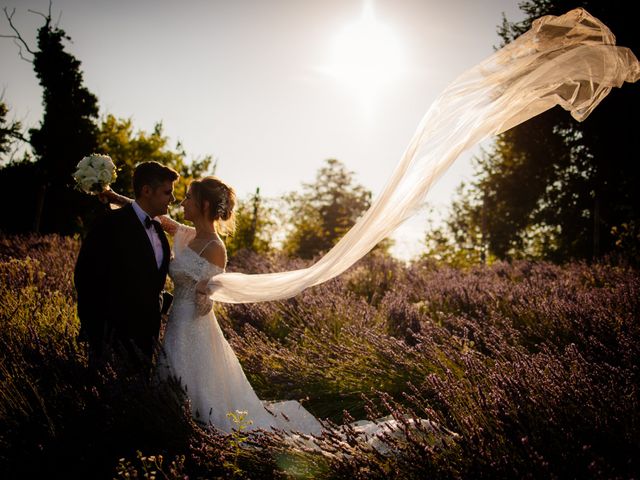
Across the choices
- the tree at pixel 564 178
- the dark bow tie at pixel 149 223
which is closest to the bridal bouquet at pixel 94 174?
the dark bow tie at pixel 149 223

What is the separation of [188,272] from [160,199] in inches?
23.6

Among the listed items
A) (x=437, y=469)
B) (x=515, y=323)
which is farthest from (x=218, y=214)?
(x=515, y=323)

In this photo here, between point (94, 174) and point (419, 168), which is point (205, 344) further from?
point (419, 168)

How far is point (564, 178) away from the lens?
56.0 feet

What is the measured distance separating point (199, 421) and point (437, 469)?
1.61m

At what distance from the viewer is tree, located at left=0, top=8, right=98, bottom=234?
19.0 metres

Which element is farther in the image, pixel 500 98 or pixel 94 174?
pixel 94 174

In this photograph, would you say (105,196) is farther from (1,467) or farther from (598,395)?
(598,395)

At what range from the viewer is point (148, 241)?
9.68 feet

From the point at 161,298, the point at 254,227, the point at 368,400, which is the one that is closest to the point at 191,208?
the point at 161,298

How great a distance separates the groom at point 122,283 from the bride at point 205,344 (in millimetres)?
157

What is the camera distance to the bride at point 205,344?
9.36 ft

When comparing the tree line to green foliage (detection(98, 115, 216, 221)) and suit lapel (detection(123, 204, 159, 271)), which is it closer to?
green foliage (detection(98, 115, 216, 221))

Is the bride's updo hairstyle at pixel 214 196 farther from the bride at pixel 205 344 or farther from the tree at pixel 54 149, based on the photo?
the tree at pixel 54 149
